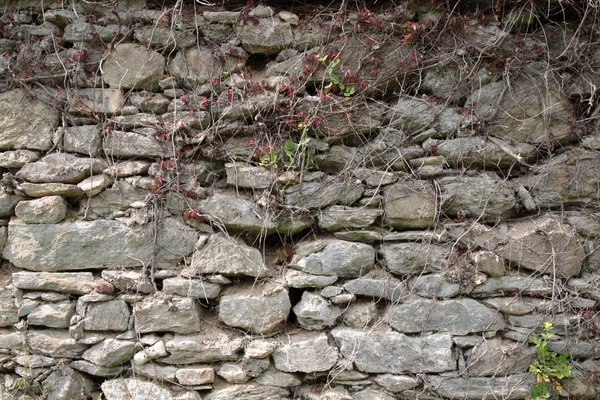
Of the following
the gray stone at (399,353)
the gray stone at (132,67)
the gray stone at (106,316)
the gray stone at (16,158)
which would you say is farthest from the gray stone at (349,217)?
the gray stone at (16,158)

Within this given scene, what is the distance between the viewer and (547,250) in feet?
7.90

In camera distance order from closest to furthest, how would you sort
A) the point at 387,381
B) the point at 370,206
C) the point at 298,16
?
the point at 387,381 < the point at 370,206 < the point at 298,16

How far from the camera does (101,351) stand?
92.1 inches

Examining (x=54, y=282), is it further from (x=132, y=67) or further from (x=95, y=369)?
(x=132, y=67)

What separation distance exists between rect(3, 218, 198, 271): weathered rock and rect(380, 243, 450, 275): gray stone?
46.5 inches

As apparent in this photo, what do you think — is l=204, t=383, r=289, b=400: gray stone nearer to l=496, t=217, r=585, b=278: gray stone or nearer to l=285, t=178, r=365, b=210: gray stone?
l=285, t=178, r=365, b=210: gray stone

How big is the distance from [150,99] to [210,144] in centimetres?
47

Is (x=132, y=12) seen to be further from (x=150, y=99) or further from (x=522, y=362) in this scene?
(x=522, y=362)

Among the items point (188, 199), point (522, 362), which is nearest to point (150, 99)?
point (188, 199)

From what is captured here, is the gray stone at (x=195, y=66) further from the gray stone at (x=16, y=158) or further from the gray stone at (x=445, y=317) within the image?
the gray stone at (x=445, y=317)

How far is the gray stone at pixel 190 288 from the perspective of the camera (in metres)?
2.38

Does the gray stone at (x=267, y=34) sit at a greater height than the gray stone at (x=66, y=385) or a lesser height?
greater

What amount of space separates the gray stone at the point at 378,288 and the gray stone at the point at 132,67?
1.72 meters

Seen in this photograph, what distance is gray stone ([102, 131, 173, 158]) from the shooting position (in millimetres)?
2514
